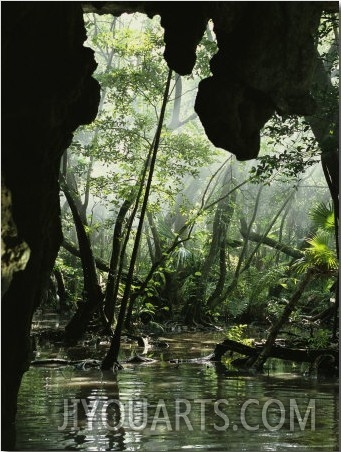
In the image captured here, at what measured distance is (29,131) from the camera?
6059mm

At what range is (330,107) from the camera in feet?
36.4

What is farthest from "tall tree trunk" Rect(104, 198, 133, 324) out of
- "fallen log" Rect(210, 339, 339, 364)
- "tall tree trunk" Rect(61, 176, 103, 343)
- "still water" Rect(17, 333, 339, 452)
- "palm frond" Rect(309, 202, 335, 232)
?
"palm frond" Rect(309, 202, 335, 232)

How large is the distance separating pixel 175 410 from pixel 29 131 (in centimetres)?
358

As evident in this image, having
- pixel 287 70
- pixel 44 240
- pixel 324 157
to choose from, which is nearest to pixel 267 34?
pixel 287 70

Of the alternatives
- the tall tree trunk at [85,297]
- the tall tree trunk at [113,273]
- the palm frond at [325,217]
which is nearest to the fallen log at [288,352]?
the palm frond at [325,217]

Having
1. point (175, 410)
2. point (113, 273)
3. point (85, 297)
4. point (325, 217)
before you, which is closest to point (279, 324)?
point (325, 217)

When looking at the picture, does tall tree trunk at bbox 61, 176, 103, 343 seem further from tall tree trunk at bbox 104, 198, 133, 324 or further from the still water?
the still water

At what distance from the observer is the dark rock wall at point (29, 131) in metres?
5.86

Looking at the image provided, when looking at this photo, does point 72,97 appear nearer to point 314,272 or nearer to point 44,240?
point 44,240

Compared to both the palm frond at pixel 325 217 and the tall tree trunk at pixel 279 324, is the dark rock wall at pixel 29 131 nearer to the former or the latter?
the tall tree trunk at pixel 279 324

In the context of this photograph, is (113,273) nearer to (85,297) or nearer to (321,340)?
(85,297)

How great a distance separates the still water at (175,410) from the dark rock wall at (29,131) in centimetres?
71

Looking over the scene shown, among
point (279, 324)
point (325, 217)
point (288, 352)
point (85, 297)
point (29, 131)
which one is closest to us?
point (29, 131)

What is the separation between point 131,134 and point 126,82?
1.63 meters
